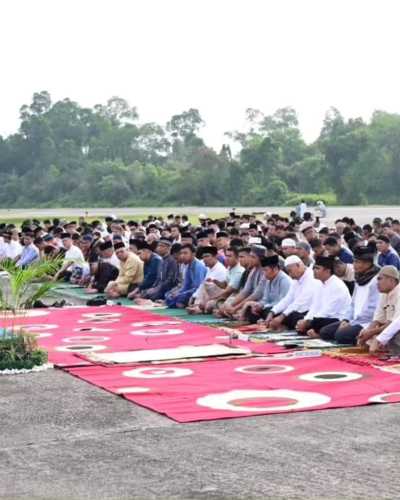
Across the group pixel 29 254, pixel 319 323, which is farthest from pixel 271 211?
pixel 319 323

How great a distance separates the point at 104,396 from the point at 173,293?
6.47m

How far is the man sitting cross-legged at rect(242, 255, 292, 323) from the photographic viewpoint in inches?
449

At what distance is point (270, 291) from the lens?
38.1ft

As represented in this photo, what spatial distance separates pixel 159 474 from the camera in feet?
17.6

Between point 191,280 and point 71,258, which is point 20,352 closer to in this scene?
point 191,280

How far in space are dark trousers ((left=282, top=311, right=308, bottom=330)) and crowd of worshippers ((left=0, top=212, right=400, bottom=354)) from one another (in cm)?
1

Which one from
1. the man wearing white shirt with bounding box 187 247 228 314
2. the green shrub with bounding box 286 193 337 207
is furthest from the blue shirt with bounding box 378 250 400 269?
the green shrub with bounding box 286 193 337 207

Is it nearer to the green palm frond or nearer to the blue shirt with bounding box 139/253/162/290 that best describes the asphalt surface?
the blue shirt with bounding box 139/253/162/290

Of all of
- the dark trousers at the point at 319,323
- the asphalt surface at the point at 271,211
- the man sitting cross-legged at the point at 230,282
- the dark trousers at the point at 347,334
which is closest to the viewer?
the dark trousers at the point at 347,334

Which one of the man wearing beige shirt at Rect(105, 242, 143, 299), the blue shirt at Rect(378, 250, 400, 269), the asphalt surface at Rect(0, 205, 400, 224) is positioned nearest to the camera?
the blue shirt at Rect(378, 250, 400, 269)

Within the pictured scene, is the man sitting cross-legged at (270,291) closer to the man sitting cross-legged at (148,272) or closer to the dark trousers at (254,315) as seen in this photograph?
the dark trousers at (254,315)

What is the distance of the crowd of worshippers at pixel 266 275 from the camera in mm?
9742

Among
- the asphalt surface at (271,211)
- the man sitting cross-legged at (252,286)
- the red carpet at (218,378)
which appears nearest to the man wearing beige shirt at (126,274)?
the man sitting cross-legged at (252,286)

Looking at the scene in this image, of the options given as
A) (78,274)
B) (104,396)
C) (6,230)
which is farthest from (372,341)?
(6,230)
